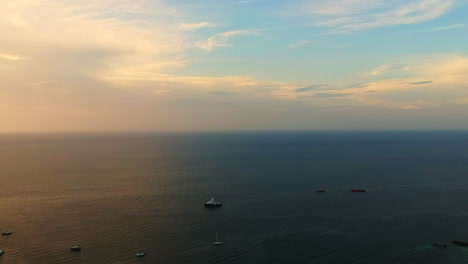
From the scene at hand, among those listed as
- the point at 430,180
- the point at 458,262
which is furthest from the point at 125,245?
the point at 430,180

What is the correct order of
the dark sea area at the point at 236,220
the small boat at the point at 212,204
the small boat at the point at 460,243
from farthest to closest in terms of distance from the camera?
the small boat at the point at 212,204 → the small boat at the point at 460,243 → the dark sea area at the point at 236,220

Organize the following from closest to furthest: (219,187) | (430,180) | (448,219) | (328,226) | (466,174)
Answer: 1. (328,226)
2. (448,219)
3. (219,187)
4. (430,180)
5. (466,174)

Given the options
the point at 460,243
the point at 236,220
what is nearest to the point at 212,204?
the point at 236,220

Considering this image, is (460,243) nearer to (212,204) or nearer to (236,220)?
(236,220)

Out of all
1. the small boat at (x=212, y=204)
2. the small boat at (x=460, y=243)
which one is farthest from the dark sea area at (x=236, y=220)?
the small boat at (x=212, y=204)

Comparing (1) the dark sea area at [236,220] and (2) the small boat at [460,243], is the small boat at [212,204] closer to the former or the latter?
(1) the dark sea area at [236,220]

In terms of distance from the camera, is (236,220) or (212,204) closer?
(236,220)

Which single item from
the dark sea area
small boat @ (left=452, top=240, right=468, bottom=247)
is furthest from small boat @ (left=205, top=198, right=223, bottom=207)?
small boat @ (left=452, top=240, right=468, bottom=247)

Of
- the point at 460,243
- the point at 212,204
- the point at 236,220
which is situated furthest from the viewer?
the point at 212,204

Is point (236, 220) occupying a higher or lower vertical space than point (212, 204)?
lower

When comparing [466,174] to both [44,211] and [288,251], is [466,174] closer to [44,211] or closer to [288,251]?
[288,251]

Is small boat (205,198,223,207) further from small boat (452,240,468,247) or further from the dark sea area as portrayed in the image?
small boat (452,240,468,247)
